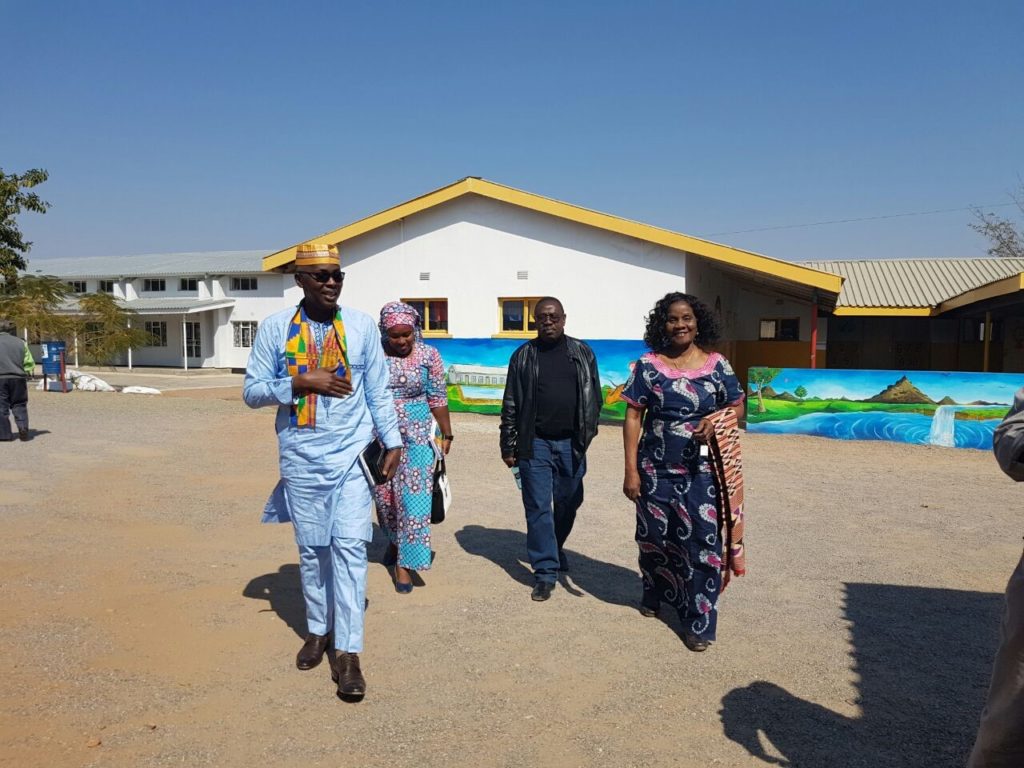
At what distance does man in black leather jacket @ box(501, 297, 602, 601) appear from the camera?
487 cm

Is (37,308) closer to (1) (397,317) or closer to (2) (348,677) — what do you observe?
(1) (397,317)

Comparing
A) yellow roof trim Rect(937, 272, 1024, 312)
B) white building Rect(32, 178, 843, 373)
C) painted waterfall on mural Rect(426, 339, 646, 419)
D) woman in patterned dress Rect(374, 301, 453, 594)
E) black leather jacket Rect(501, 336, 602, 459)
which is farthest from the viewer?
white building Rect(32, 178, 843, 373)

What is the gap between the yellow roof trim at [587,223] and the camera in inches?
517

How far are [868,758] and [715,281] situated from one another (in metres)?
15.4

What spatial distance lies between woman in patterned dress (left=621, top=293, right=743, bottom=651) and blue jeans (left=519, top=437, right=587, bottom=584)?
0.63m

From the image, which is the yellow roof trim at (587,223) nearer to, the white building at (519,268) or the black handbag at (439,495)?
the white building at (519,268)

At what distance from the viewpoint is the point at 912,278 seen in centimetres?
2344

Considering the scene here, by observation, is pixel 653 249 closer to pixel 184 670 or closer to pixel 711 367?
pixel 711 367

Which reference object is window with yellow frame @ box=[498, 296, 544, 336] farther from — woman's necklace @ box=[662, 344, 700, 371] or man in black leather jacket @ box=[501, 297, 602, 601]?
woman's necklace @ box=[662, 344, 700, 371]

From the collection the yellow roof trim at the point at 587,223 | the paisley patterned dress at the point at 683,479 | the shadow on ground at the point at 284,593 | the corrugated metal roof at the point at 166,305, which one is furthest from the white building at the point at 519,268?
the corrugated metal roof at the point at 166,305

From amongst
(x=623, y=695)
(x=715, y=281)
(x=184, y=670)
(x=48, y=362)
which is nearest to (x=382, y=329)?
(x=184, y=670)

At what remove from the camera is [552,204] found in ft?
48.5

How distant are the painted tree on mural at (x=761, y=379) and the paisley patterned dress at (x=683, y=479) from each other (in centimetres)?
864

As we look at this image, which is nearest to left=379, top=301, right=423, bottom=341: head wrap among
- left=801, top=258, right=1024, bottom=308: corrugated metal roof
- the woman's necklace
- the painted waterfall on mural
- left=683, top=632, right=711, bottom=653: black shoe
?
the woman's necklace
